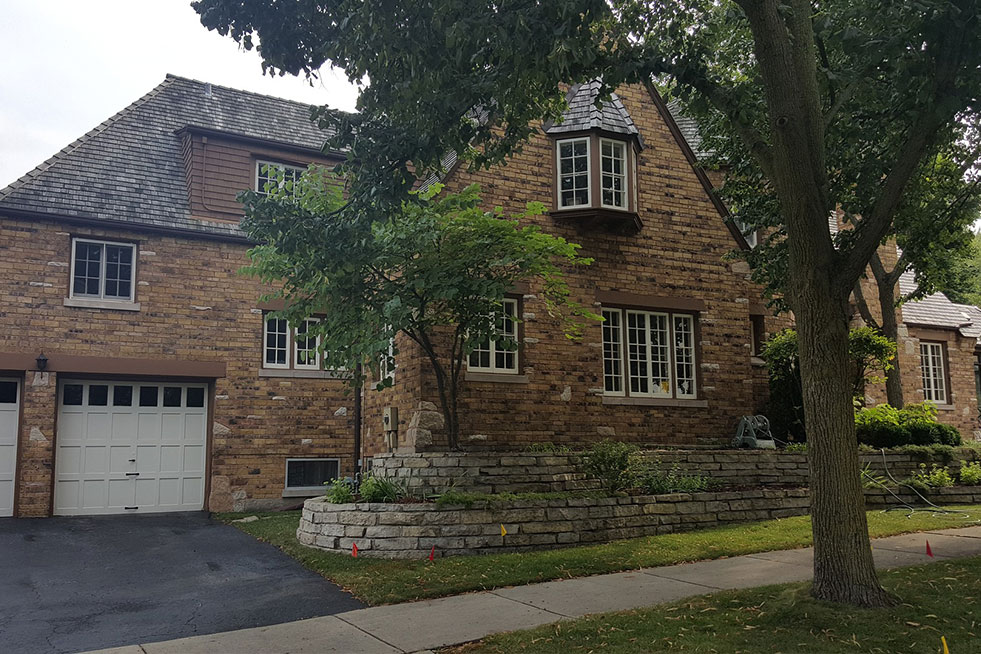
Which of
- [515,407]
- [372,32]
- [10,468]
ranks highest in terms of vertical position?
[372,32]

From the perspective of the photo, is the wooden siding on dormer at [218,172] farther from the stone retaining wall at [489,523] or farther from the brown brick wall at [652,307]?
the stone retaining wall at [489,523]

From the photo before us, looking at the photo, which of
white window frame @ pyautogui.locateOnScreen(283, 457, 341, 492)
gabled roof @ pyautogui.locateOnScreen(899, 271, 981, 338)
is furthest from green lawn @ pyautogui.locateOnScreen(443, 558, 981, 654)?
gabled roof @ pyautogui.locateOnScreen(899, 271, 981, 338)

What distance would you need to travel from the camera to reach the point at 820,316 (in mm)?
7094

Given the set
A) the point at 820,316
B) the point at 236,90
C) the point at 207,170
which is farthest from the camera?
the point at 236,90

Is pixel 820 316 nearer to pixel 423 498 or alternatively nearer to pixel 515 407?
pixel 423 498

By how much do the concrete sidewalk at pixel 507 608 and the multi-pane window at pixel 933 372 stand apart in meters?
14.5

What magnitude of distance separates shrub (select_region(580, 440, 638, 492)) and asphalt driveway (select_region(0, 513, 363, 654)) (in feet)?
15.4

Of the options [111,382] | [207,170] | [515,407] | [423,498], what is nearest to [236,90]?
[207,170]

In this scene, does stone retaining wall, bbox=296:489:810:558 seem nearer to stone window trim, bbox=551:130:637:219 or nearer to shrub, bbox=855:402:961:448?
shrub, bbox=855:402:961:448

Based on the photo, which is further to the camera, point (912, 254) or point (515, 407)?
point (912, 254)

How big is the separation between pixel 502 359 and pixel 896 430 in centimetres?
788

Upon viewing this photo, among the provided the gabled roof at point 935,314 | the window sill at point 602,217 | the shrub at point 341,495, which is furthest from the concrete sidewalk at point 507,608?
the gabled roof at point 935,314

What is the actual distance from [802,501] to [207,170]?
43.5 feet

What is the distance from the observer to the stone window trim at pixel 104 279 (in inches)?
→ 589
